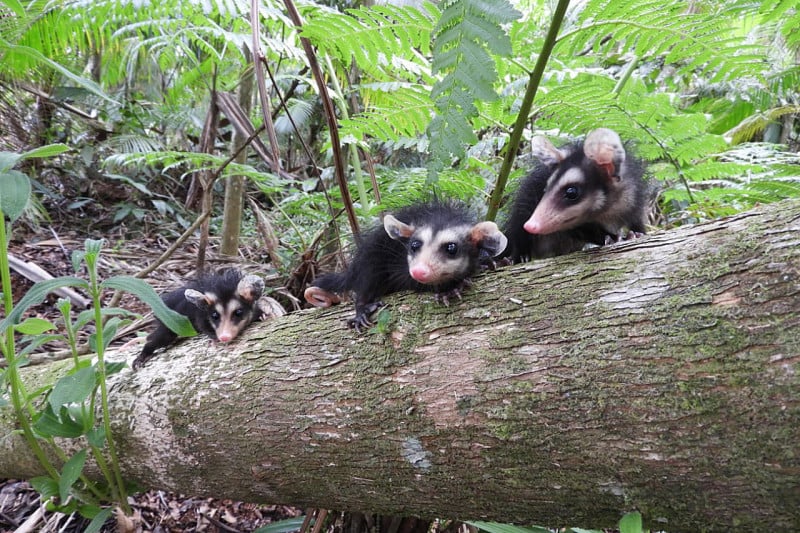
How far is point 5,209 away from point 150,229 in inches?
244

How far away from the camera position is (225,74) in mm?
5363

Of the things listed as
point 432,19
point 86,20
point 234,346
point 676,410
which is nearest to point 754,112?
point 432,19

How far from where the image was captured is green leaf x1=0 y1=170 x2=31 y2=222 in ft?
6.08

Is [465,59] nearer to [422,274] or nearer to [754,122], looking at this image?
[422,274]

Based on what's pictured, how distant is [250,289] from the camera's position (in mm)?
3455

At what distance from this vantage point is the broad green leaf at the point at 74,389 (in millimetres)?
1951

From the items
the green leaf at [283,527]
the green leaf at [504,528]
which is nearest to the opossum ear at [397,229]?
the green leaf at [504,528]

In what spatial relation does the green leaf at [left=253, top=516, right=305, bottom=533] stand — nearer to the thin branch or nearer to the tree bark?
the tree bark

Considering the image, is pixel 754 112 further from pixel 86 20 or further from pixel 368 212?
pixel 86 20

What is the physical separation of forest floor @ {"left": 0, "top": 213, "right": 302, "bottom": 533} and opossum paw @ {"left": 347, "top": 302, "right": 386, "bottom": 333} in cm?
141

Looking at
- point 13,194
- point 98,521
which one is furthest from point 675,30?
point 98,521

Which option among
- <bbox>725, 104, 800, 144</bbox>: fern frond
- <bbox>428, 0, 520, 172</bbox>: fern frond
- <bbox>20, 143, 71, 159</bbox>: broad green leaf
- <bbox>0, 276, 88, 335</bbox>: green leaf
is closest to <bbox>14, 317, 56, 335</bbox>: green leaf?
<bbox>0, 276, 88, 335</bbox>: green leaf

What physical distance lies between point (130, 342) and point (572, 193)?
10.9 feet

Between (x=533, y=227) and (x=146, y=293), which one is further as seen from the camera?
(x=533, y=227)
